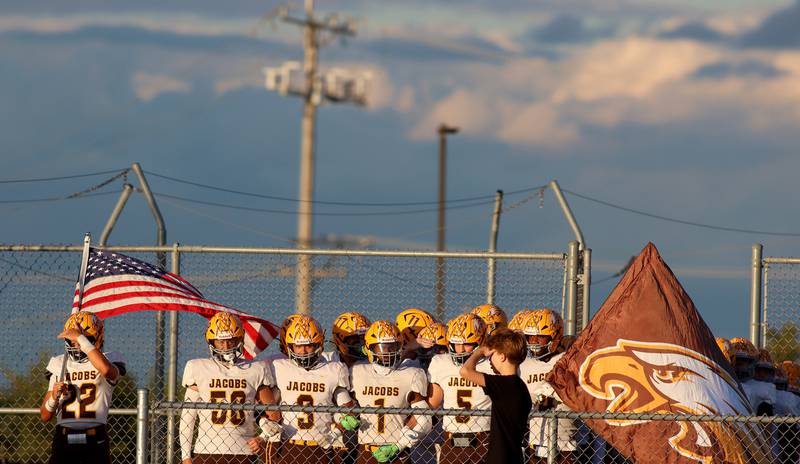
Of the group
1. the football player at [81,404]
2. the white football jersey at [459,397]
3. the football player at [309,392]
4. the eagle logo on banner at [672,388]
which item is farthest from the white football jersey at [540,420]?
the football player at [81,404]

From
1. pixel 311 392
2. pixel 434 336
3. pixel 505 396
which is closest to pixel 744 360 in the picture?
pixel 434 336

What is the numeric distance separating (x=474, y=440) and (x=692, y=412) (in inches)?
75.1

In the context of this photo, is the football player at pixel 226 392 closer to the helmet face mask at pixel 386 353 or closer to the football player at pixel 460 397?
the helmet face mask at pixel 386 353

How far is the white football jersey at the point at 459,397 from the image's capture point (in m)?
10.2

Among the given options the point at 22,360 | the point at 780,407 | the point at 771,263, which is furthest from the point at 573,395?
the point at 22,360

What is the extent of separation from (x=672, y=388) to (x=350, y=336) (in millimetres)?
3111

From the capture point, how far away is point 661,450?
893 cm

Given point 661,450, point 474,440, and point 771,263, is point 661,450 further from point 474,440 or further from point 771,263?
point 771,263

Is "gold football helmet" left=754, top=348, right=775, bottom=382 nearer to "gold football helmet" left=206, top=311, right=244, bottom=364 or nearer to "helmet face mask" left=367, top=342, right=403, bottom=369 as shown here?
"helmet face mask" left=367, top=342, right=403, bottom=369

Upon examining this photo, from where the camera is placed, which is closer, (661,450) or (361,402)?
(661,450)

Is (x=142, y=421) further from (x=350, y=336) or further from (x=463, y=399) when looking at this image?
(x=350, y=336)

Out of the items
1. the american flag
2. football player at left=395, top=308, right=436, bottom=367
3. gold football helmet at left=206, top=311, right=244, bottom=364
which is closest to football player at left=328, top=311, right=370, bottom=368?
football player at left=395, top=308, right=436, bottom=367

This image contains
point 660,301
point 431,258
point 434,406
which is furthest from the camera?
point 431,258

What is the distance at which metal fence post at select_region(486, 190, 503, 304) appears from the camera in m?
11.6
